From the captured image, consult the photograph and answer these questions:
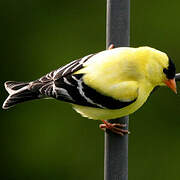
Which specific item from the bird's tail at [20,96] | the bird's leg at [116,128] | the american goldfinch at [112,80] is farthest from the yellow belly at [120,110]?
the bird's tail at [20,96]

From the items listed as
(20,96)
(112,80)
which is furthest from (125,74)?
(20,96)

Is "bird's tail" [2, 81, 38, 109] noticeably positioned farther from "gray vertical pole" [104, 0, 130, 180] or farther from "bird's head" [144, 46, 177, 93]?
"bird's head" [144, 46, 177, 93]

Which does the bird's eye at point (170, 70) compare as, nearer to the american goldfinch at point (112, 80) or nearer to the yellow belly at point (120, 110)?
the american goldfinch at point (112, 80)

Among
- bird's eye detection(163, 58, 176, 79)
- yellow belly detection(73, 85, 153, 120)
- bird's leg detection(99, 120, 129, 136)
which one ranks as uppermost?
bird's eye detection(163, 58, 176, 79)

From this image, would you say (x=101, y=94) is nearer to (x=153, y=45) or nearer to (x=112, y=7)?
(x=112, y=7)

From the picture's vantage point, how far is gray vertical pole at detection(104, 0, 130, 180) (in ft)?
11.1

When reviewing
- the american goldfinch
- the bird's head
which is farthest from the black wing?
the bird's head

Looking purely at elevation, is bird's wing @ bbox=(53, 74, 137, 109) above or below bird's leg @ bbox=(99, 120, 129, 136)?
above

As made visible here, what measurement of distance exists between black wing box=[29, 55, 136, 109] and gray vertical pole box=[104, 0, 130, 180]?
0.74 ft

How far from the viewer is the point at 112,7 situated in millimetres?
3369

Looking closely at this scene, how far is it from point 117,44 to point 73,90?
15.6 inches

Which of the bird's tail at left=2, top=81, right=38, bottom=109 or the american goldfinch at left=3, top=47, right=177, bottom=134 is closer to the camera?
the american goldfinch at left=3, top=47, right=177, bottom=134

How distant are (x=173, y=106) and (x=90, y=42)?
92 cm

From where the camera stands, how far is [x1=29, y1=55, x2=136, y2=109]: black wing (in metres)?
3.34
